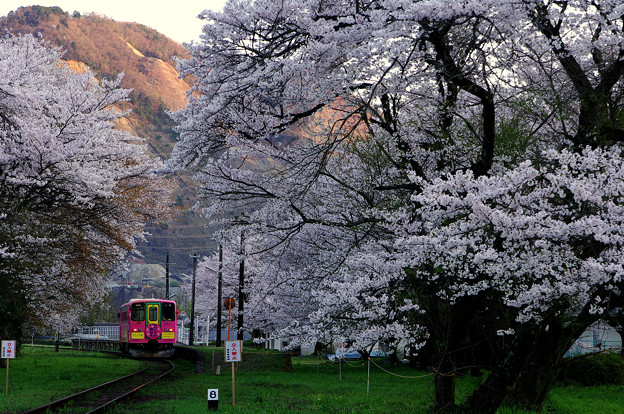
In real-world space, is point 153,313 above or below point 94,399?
above

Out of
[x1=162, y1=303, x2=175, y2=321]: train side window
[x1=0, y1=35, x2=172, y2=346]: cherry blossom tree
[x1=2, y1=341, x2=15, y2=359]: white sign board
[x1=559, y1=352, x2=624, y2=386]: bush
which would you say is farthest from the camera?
[x1=162, y1=303, x2=175, y2=321]: train side window

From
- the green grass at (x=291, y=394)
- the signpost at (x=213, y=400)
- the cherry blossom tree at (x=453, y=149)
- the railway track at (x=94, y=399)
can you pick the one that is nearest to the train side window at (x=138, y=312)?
the green grass at (x=291, y=394)

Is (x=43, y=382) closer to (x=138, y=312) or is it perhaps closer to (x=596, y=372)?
(x=138, y=312)

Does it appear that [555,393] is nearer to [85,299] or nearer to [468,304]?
[468,304]

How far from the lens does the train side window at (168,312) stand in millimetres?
32594

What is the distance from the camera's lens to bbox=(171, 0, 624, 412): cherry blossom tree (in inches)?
279

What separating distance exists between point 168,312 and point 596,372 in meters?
22.4

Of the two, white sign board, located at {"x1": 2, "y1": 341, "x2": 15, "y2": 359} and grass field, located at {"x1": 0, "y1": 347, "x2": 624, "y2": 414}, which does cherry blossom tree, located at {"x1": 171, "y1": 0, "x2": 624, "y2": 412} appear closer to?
grass field, located at {"x1": 0, "y1": 347, "x2": 624, "y2": 414}

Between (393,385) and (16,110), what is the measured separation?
14.7 metres

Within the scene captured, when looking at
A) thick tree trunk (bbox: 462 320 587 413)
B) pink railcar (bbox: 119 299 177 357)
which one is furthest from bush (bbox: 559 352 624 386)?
pink railcar (bbox: 119 299 177 357)

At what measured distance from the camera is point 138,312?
32.0 metres

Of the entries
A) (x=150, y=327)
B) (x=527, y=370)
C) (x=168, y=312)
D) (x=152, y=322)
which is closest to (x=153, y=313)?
(x=152, y=322)

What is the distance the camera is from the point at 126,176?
2336 cm

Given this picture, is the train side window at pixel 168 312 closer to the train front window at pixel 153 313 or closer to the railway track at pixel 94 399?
the train front window at pixel 153 313
